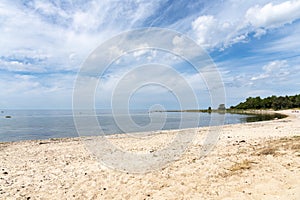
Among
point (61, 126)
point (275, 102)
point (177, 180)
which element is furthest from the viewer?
point (275, 102)

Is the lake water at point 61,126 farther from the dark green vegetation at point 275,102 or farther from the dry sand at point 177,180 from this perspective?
the dark green vegetation at point 275,102

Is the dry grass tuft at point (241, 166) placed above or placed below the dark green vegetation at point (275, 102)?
below

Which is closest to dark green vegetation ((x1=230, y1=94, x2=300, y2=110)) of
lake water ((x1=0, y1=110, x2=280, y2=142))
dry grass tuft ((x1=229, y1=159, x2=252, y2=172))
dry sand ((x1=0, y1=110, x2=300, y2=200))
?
lake water ((x1=0, y1=110, x2=280, y2=142))

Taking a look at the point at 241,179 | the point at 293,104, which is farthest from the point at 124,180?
the point at 293,104

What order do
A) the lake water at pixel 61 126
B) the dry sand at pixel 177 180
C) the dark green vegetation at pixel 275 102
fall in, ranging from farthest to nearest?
1. the dark green vegetation at pixel 275 102
2. the lake water at pixel 61 126
3. the dry sand at pixel 177 180

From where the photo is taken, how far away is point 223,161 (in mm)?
8578

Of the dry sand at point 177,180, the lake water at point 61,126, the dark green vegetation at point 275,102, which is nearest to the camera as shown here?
the dry sand at point 177,180

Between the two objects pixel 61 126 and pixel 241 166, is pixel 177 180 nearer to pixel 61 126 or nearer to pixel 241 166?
pixel 241 166

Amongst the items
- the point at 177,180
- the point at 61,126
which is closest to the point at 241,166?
the point at 177,180

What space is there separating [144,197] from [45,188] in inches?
133

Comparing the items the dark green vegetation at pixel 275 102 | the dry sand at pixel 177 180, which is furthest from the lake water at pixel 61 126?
the dark green vegetation at pixel 275 102

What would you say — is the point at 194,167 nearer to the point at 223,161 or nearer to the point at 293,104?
the point at 223,161

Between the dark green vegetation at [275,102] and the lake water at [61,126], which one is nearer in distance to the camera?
the lake water at [61,126]

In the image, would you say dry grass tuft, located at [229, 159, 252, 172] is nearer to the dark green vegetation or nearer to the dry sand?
the dry sand
